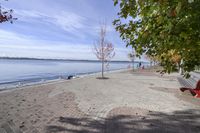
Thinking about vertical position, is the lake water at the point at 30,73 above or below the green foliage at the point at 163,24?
below

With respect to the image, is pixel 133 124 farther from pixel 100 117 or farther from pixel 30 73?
pixel 30 73

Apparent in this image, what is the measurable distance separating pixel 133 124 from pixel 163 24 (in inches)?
157

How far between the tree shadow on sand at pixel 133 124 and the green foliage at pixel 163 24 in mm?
2545

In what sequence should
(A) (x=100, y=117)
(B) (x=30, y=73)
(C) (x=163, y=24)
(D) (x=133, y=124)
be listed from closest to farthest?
(C) (x=163, y=24) → (D) (x=133, y=124) → (A) (x=100, y=117) → (B) (x=30, y=73)

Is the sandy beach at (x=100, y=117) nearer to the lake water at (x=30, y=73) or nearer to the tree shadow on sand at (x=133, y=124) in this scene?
the tree shadow on sand at (x=133, y=124)

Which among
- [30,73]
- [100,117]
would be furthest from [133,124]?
[30,73]

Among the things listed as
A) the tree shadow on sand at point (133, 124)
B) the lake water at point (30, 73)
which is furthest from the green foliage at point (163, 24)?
the lake water at point (30, 73)

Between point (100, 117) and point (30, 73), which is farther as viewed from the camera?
point (30, 73)

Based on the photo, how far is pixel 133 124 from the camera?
6719 mm

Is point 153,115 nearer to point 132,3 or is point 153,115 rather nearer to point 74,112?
point 74,112

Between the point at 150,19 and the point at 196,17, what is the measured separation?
0.91m

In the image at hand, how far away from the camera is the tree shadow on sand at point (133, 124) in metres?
6.13

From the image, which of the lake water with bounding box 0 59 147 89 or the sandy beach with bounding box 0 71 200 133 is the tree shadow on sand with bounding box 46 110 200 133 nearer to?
the sandy beach with bounding box 0 71 200 133

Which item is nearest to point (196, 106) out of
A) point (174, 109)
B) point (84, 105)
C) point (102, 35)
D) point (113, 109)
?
point (174, 109)
